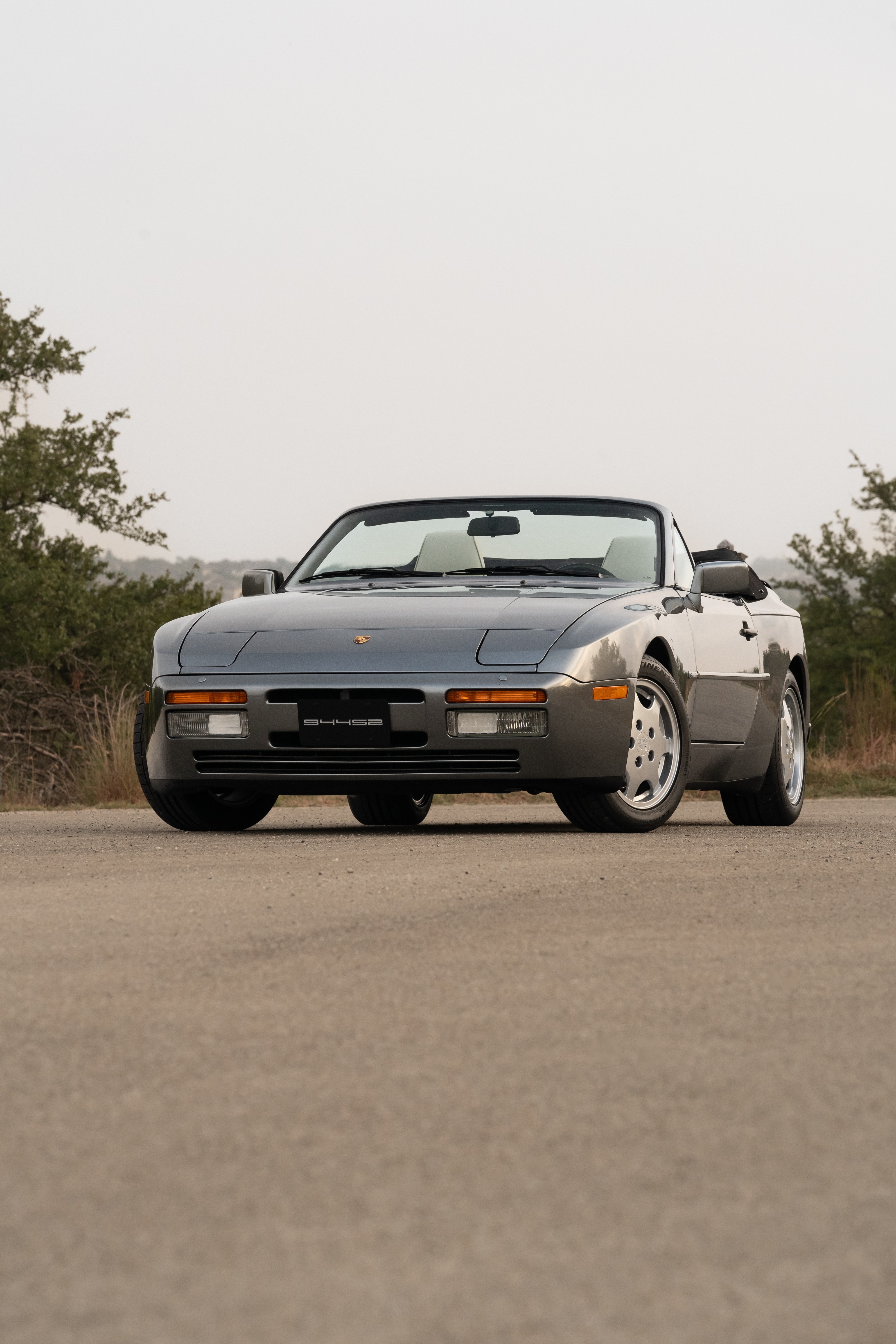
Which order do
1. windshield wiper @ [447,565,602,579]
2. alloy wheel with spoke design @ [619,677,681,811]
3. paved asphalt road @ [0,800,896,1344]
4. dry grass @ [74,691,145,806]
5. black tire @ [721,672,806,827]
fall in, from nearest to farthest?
paved asphalt road @ [0,800,896,1344] < alloy wheel with spoke design @ [619,677,681,811] < windshield wiper @ [447,565,602,579] < black tire @ [721,672,806,827] < dry grass @ [74,691,145,806]

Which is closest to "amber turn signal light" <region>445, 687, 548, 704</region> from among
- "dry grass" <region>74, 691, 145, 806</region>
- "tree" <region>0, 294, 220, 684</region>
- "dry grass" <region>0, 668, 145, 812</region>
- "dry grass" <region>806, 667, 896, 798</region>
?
"dry grass" <region>0, 668, 145, 812</region>

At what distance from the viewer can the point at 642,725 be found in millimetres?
7586

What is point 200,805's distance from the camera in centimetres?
798

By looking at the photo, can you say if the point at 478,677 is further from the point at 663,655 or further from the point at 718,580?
the point at 718,580

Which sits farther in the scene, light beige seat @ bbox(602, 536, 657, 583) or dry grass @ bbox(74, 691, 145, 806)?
dry grass @ bbox(74, 691, 145, 806)

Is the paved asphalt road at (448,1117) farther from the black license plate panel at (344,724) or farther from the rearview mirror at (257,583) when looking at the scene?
the rearview mirror at (257,583)

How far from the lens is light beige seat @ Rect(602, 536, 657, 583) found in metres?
8.41

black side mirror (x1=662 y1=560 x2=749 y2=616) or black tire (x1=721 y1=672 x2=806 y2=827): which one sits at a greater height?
black side mirror (x1=662 y1=560 x2=749 y2=616)

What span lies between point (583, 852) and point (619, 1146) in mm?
3952

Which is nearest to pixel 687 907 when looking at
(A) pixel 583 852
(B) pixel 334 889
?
(B) pixel 334 889

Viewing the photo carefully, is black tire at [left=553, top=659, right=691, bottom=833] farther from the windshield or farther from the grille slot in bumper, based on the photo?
the windshield

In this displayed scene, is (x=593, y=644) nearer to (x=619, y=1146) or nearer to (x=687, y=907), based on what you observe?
(x=687, y=907)

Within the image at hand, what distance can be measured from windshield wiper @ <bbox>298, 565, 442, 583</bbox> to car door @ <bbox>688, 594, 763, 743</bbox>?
3.94 feet

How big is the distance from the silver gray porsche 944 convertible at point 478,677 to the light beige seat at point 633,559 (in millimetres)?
11
